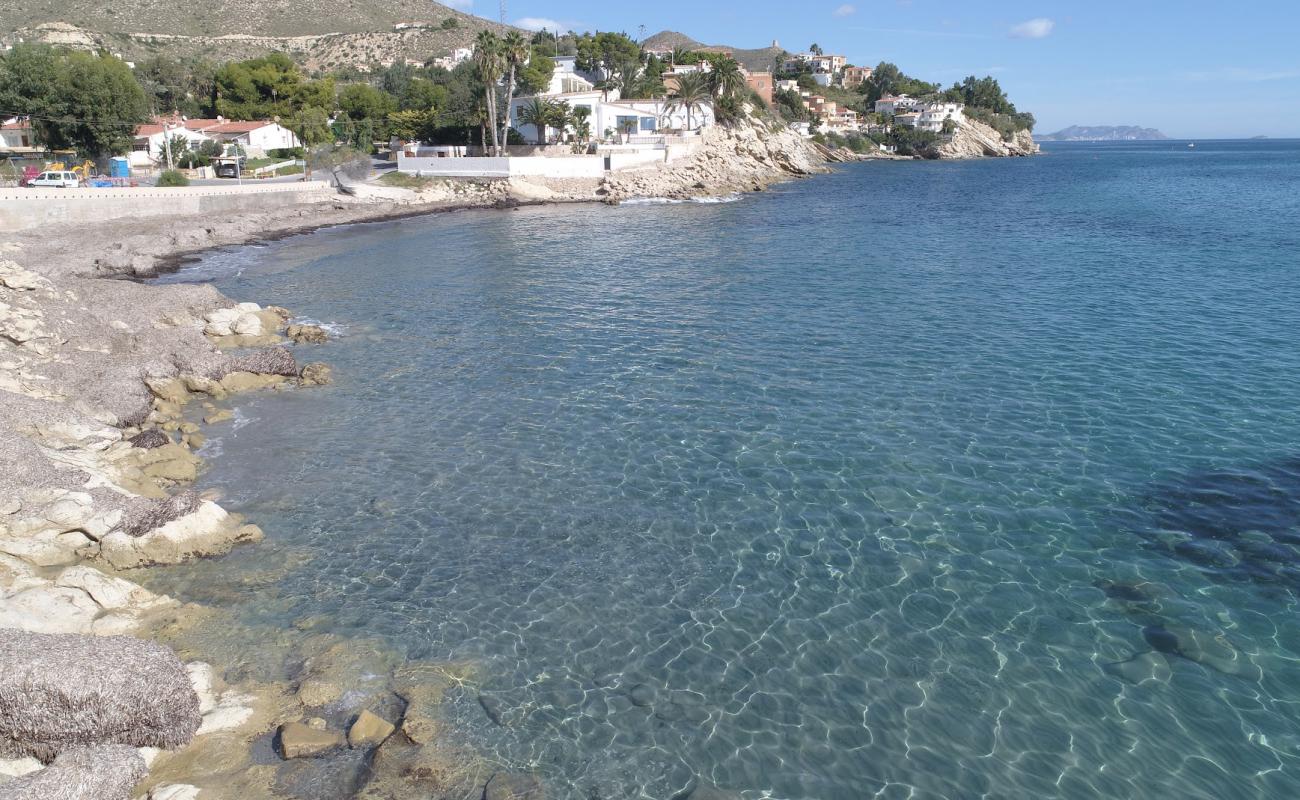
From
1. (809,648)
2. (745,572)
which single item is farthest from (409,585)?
(809,648)

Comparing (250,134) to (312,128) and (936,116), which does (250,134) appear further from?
(936,116)

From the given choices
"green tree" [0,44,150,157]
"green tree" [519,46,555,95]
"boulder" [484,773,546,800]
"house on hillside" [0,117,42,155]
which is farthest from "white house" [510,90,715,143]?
"boulder" [484,773,546,800]

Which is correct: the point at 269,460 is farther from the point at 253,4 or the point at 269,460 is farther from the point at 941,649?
the point at 253,4

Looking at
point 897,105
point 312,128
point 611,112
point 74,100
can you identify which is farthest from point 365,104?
point 897,105

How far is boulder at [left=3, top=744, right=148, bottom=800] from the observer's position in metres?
10.0

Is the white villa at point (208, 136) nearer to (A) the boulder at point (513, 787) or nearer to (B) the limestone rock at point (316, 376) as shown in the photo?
(B) the limestone rock at point (316, 376)

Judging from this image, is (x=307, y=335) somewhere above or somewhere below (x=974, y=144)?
below

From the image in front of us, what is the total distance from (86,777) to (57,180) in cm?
5933

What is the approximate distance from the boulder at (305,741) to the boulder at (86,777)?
1.75m

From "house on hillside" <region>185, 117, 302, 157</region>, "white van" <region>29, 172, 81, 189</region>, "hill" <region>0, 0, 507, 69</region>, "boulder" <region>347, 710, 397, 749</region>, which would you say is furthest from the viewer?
"hill" <region>0, 0, 507, 69</region>

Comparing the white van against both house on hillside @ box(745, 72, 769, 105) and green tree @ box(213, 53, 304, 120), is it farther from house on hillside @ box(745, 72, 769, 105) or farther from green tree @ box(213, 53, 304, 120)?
house on hillside @ box(745, 72, 769, 105)

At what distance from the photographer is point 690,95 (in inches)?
4008

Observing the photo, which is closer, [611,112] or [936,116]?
[611,112]

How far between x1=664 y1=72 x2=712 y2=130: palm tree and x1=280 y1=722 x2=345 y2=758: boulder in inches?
3933
